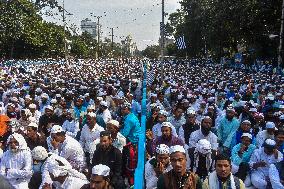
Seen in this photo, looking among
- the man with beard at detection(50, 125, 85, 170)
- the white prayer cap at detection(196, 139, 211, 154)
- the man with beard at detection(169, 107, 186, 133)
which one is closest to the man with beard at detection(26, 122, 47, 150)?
the man with beard at detection(50, 125, 85, 170)

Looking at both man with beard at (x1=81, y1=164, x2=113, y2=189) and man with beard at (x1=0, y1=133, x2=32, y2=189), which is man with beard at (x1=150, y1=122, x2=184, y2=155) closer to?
man with beard at (x1=0, y1=133, x2=32, y2=189)

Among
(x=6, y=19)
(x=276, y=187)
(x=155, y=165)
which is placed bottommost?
(x=276, y=187)

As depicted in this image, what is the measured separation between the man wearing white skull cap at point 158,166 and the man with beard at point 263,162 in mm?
1505

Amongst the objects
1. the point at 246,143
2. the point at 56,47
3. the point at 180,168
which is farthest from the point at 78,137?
the point at 56,47

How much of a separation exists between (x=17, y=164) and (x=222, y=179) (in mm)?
3031

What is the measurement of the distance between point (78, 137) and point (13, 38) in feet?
141

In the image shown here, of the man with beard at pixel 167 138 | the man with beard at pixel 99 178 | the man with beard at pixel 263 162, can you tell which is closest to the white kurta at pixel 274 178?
the man with beard at pixel 263 162

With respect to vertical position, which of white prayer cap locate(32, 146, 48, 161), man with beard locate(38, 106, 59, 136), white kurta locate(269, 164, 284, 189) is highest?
white prayer cap locate(32, 146, 48, 161)

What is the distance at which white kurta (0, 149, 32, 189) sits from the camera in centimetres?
626

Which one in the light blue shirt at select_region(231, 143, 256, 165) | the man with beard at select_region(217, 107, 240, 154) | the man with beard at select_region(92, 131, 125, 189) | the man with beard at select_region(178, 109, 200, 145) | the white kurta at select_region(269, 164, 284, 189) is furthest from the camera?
the man with beard at select_region(217, 107, 240, 154)

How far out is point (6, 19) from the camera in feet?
153

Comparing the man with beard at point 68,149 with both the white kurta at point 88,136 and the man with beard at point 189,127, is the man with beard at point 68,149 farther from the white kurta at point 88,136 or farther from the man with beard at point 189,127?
the man with beard at point 189,127

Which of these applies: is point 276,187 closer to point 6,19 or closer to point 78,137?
point 78,137

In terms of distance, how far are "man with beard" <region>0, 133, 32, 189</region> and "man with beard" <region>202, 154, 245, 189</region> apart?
275cm
